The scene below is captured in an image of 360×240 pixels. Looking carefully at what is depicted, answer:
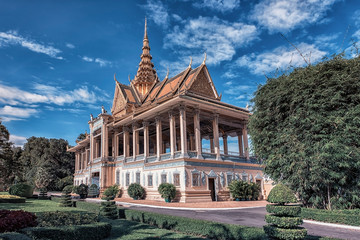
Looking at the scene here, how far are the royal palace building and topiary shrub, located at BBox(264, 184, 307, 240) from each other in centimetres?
1477

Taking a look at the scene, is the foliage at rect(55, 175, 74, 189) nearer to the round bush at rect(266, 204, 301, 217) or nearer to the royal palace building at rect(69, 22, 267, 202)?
the royal palace building at rect(69, 22, 267, 202)

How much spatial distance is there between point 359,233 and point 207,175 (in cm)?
1435

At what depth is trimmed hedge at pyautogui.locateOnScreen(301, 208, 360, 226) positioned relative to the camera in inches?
456

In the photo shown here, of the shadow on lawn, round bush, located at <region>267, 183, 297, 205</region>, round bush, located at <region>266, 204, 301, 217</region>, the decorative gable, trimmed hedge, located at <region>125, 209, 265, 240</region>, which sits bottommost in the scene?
the shadow on lawn

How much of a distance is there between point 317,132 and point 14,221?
535 inches

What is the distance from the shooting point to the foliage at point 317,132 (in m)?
12.7

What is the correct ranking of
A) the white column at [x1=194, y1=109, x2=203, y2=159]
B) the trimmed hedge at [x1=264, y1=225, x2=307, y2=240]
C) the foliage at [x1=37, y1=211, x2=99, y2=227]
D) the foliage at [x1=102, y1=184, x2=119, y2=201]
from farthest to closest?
the foliage at [x1=102, y1=184, x2=119, y2=201] < the white column at [x1=194, y1=109, x2=203, y2=159] < the foliage at [x1=37, y1=211, x2=99, y2=227] < the trimmed hedge at [x1=264, y1=225, x2=307, y2=240]

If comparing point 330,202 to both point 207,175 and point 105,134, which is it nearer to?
point 207,175

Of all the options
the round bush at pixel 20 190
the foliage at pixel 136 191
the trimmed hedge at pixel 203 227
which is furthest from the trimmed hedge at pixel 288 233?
the round bush at pixel 20 190

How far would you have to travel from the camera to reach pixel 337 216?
12062 mm

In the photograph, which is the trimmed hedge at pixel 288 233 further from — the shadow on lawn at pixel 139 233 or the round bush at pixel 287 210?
the shadow on lawn at pixel 139 233

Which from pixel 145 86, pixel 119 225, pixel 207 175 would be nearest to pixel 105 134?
pixel 145 86

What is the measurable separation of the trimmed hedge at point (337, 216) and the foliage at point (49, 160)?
4626 centimetres

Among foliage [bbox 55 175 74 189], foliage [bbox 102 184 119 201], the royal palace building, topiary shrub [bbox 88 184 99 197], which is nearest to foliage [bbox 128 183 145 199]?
the royal palace building
